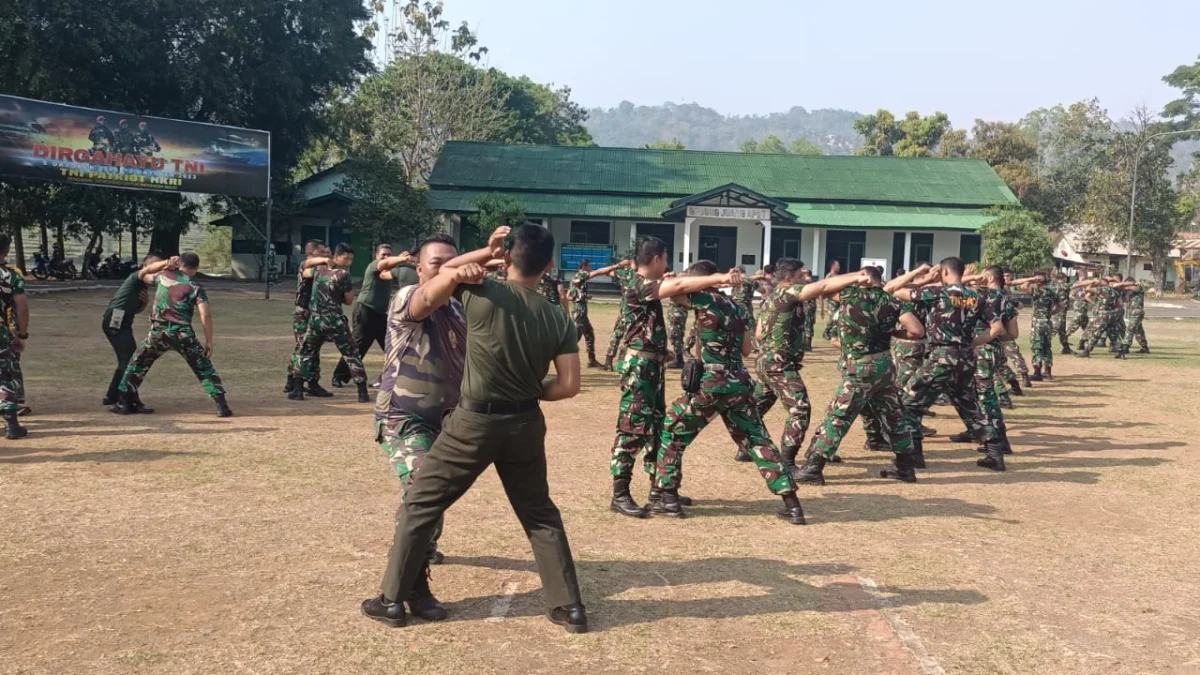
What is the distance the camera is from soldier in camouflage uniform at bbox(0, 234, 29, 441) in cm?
830

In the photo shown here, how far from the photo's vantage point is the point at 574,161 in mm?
41500

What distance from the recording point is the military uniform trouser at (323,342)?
10.7 metres

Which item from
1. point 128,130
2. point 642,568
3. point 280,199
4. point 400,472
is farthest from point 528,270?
point 280,199

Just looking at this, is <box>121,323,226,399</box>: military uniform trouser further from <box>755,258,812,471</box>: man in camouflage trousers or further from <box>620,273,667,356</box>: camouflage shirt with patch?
<box>755,258,812,471</box>: man in camouflage trousers

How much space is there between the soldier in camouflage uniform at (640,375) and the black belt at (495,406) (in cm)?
219

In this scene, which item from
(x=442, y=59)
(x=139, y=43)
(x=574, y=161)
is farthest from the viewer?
(x=442, y=59)

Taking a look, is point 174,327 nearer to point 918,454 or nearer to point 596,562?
point 596,562

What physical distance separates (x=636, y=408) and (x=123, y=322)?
6.46m

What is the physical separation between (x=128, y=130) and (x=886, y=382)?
26.5 m

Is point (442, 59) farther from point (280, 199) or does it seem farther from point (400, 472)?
point (400, 472)

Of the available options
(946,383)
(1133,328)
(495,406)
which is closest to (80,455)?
(495,406)

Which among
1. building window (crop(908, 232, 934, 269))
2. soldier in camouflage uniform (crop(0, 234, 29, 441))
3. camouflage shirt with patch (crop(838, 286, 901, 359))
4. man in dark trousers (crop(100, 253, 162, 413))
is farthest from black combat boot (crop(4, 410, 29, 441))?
building window (crop(908, 232, 934, 269))

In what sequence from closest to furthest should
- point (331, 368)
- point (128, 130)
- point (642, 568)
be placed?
point (642, 568)
point (331, 368)
point (128, 130)

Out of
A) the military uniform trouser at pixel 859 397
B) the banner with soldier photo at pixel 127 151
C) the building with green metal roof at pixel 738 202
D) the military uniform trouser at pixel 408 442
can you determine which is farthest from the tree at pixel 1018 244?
the military uniform trouser at pixel 408 442
